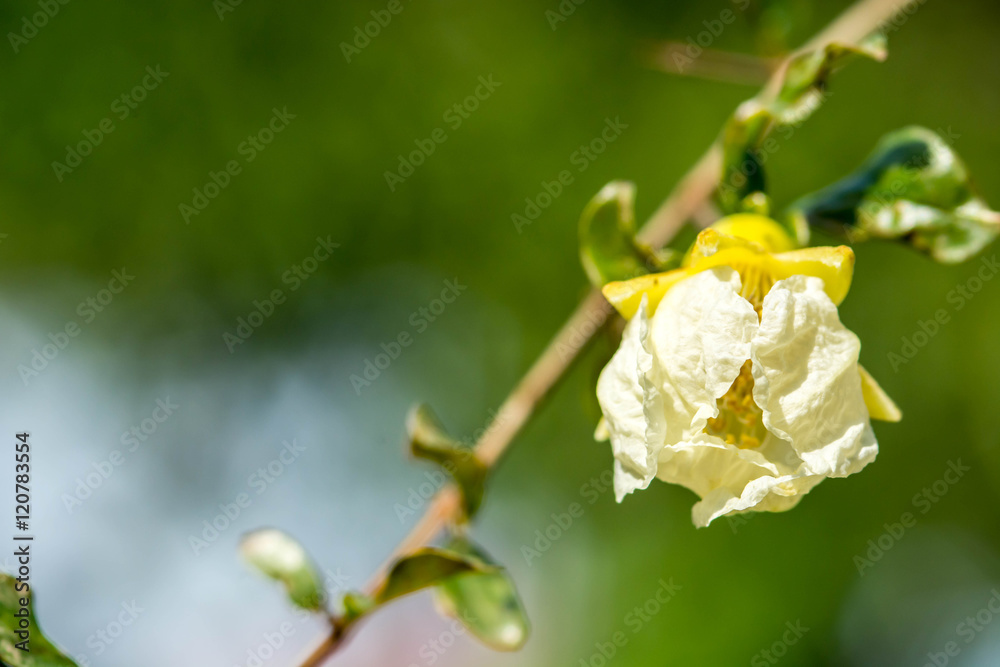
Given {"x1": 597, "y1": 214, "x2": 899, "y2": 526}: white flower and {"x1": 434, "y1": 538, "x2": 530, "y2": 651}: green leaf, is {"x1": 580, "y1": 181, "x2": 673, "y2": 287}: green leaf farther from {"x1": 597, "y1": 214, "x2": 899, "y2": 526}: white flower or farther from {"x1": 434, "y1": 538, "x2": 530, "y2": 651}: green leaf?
{"x1": 434, "y1": 538, "x2": 530, "y2": 651}: green leaf

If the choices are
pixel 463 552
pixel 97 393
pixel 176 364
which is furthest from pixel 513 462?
pixel 463 552

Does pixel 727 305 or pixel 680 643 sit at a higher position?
pixel 727 305

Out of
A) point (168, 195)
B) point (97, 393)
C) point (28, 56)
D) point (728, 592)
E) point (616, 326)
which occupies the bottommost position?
point (97, 393)

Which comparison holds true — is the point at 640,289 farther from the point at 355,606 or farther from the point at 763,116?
the point at 355,606

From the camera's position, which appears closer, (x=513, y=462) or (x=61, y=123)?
(x=61, y=123)

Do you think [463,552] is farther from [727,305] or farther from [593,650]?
[593,650]

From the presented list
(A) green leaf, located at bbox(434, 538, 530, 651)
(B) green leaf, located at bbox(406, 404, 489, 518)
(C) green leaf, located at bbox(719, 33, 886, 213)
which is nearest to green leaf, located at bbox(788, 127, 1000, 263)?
(C) green leaf, located at bbox(719, 33, 886, 213)
